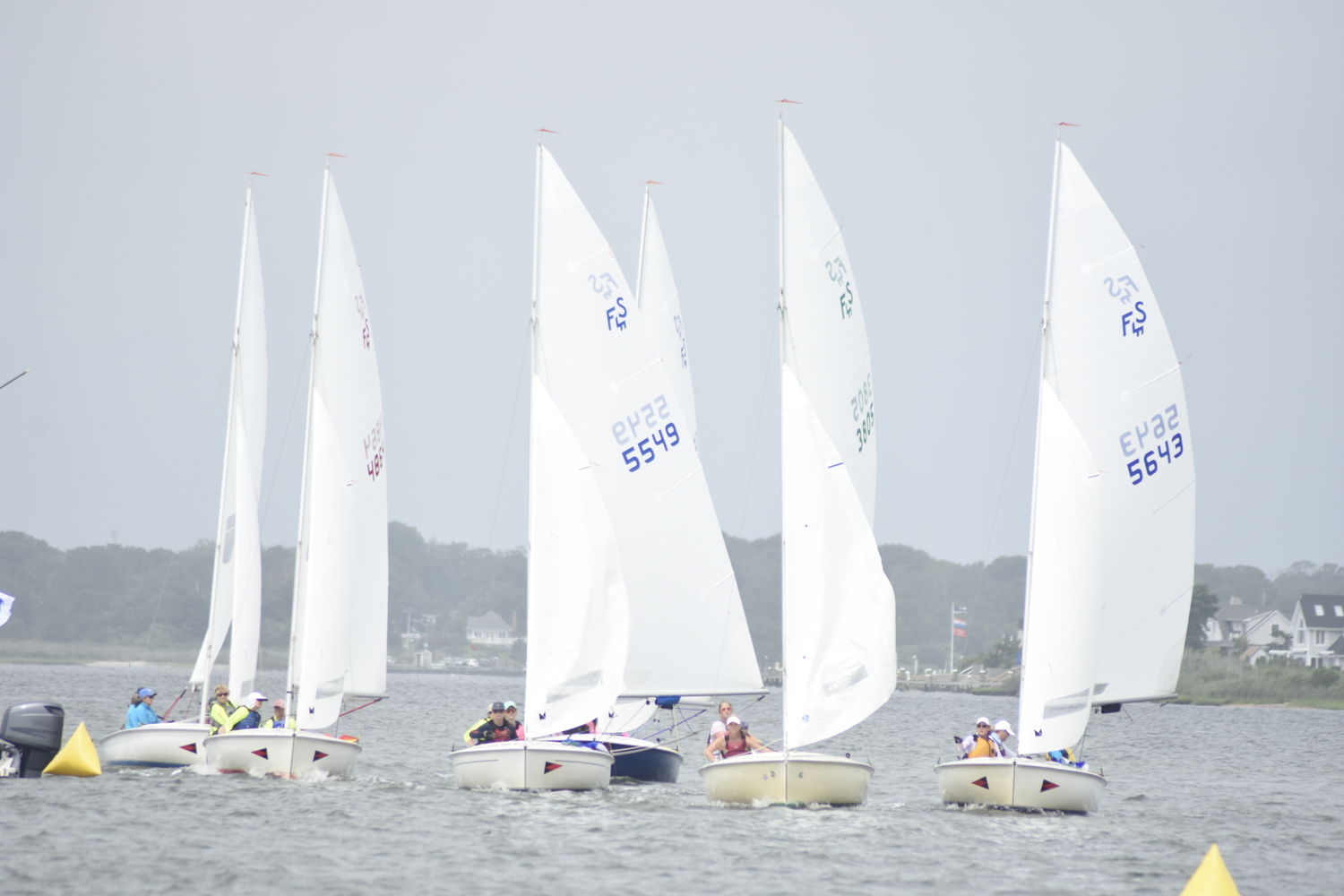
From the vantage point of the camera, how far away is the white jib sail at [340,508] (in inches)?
904

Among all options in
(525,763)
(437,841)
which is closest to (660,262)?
(525,763)

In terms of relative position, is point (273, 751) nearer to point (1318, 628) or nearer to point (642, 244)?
point (642, 244)

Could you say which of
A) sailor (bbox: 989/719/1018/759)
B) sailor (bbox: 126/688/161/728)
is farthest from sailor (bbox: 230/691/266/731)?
sailor (bbox: 989/719/1018/759)

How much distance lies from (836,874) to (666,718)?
24.8 m

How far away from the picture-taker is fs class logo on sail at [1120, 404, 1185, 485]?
22.1 m

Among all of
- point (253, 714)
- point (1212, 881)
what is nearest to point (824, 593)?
point (1212, 881)

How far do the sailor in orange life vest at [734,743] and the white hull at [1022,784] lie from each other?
2.58 m

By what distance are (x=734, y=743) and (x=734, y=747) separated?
58 mm

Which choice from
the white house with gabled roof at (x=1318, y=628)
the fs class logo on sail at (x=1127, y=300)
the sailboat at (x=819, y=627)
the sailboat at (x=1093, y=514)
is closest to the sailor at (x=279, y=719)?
the sailboat at (x=819, y=627)

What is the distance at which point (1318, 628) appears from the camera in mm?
103812

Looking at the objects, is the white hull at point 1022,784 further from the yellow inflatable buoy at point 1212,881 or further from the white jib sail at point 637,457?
the yellow inflatable buoy at point 1212,881

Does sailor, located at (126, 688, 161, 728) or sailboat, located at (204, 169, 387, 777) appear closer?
sailboat, located at (204, 169, 387, 777)

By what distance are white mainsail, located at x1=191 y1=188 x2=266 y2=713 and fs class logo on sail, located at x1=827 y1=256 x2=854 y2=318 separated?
1025 centimetres

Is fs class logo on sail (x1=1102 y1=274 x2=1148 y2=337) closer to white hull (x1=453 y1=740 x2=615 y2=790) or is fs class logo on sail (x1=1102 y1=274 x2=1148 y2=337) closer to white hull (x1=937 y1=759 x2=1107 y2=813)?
white hull (x1=937 y1=759 x2=1107 y2=813)
